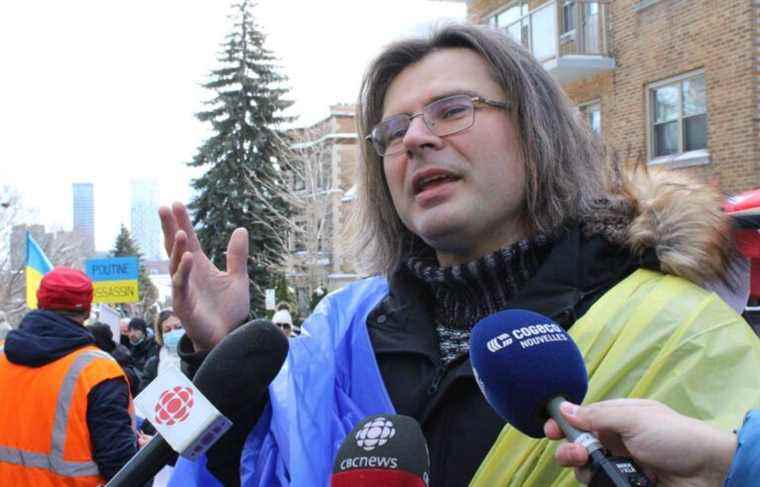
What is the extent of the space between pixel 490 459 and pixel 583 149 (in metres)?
0.98

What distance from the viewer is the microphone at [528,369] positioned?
136 cm

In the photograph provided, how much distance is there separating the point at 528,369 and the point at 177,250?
1.10 m

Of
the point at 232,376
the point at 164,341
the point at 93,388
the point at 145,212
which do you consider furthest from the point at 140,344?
the point at 145,212

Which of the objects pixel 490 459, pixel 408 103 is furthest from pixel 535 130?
pixel 490 459

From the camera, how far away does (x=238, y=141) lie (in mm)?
31734

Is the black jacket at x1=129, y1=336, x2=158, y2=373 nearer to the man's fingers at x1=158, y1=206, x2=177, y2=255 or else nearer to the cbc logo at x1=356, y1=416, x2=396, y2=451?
the man's fingers at x1=158, y1=206, x2=177, y2=255

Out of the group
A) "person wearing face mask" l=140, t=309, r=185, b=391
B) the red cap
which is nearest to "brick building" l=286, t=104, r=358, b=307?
"person wearing face mask" l=140, t=309, r=185, b=391

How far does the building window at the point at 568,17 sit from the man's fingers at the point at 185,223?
1493cm

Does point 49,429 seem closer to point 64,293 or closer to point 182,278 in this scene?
point 64,293

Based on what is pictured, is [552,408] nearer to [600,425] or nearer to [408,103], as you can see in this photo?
[600,425]

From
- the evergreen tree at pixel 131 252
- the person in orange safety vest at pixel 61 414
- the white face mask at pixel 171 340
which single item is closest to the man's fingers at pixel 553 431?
the person in orange safety vest at pixel 61 414

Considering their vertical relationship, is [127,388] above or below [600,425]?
below

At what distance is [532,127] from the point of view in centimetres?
219

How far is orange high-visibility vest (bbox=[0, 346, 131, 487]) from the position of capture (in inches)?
159
